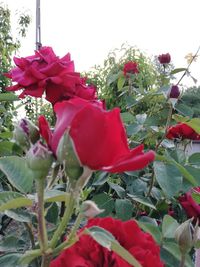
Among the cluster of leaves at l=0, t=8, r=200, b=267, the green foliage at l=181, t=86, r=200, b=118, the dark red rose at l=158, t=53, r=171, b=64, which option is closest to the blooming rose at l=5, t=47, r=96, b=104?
the cluster of leaves at l=0, t=8, r=200, b=267

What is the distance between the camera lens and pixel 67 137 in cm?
38

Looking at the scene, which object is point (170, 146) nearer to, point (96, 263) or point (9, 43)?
point (96, 263)

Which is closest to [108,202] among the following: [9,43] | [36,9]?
[9,43]

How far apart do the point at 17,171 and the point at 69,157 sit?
0.17 metres

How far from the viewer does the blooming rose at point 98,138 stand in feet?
1.27

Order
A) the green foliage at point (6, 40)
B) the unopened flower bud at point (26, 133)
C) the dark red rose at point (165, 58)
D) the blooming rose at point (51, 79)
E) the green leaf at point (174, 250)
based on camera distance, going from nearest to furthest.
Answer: the unopened flower bud at point (26, 133), the green leaf at point (174, 250), the blooming rose at point (51, 79), the dark red rose at point (165, 58), the green foliage at point (6, 40)

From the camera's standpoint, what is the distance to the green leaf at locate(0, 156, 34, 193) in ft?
1.76

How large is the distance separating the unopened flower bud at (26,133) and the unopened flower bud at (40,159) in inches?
3.1

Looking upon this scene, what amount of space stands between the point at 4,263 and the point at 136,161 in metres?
0.24

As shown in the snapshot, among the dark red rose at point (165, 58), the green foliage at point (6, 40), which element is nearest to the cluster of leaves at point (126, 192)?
the dark red rose at point (165, 58)

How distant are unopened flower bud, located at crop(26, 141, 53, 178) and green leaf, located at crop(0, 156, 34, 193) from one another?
0.42ft

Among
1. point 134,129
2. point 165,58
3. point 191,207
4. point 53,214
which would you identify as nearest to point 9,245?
point 53,214

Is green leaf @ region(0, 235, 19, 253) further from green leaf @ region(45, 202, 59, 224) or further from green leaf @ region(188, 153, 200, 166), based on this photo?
green leaf @ region(188, 153, 200, 166)

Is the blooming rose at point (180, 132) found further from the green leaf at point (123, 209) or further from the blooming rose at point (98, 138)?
the blooming rose at point (98, 138)
